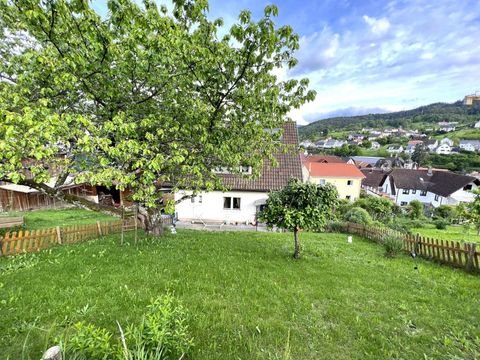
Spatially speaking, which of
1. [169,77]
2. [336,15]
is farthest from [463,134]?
[169,77]

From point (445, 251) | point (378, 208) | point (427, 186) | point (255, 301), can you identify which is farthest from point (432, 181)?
point (255, 301)

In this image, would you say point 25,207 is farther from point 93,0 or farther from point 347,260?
point 347,260

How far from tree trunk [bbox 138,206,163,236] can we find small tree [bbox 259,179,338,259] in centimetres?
486

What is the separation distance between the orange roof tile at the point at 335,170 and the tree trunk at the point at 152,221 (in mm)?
33622

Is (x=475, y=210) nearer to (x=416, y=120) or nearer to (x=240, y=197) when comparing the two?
(x=240, y=197)

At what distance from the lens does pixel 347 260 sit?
8711mm

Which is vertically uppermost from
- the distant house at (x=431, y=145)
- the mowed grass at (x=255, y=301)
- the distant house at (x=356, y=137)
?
the distant house at (x=356, y=137)

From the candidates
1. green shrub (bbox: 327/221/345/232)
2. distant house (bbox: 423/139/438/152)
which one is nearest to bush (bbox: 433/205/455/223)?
green shrub (bbox: 327/221/345/232)

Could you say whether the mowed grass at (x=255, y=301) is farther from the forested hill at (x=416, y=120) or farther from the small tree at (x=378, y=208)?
the forested hill at (x=416, y=120)

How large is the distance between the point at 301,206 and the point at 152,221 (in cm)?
644

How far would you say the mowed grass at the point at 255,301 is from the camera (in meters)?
3.69

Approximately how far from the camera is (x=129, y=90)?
7.02m

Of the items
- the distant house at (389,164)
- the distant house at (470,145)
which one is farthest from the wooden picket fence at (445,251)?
the distant house at (470,145)

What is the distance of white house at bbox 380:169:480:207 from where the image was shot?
148 feet
